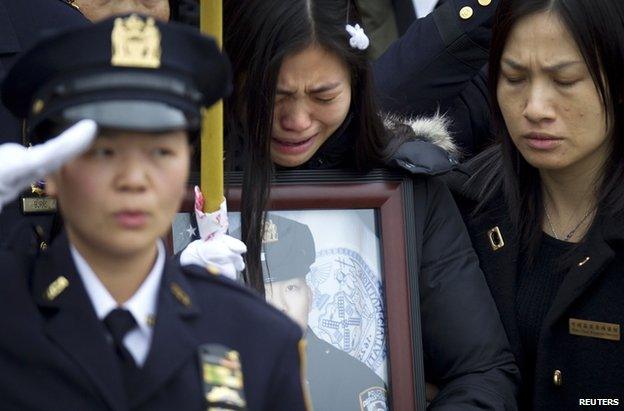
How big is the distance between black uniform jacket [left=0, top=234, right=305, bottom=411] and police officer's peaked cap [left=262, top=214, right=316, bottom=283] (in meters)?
1.31

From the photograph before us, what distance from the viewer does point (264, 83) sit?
4.14m

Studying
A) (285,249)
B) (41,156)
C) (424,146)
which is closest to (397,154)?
(424,146)

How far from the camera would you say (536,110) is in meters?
4.21

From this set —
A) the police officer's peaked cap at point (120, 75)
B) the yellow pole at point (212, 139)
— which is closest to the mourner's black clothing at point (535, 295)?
the yellow pole at point (212, 139)

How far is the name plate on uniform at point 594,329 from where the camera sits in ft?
13.9

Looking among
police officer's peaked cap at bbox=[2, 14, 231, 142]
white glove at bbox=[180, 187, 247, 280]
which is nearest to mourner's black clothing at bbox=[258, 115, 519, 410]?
white glove at bbox=[180, 187, 247, 280]

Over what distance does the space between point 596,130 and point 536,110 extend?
21 cm

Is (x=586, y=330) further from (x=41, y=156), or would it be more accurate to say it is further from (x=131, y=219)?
(x=41, y=156)

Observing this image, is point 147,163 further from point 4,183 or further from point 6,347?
point 6,347

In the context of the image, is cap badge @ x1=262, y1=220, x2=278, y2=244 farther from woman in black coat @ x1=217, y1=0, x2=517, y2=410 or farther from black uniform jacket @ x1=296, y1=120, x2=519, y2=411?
black uniform jacket @ x1=296, y1=120, x2=519, y2=411

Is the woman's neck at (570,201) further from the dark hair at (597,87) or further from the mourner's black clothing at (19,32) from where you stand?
the mourner's black clothing at (19,32)

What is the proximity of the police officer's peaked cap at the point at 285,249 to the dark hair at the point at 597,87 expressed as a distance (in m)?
0.66

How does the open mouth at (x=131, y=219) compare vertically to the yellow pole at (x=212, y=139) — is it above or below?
below

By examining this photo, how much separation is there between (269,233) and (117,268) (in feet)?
5.03
